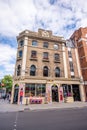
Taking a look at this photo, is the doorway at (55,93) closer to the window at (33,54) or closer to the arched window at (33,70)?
the arched window at (33,70)

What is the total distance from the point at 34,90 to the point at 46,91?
242cm

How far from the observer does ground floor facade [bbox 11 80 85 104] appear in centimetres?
2037

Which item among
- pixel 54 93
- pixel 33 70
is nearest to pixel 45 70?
pixel 33 70

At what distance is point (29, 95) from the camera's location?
2053cm

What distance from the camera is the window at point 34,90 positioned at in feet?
67.9

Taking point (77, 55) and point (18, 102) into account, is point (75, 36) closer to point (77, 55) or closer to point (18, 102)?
point (77, 55)

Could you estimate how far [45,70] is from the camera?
23141 mm

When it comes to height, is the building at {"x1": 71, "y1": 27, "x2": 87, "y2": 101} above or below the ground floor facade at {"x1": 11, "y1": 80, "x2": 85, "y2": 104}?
above

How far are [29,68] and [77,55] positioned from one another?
1264 cm

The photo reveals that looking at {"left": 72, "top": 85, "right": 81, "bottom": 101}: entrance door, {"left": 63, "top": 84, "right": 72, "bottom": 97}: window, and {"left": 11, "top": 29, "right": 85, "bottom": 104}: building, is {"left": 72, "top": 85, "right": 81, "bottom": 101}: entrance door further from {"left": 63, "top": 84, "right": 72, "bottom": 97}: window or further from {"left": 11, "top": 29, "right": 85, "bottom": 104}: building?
{"left": 63, "top": 84, "right": 72, "bottom": 97}: window

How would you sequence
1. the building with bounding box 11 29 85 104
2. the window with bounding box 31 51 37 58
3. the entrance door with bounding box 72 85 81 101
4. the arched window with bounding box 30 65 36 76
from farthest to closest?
the entrance door with bounding box 72 85 81 101, the window with bounding box 31 51 37 58, the arched window with bounding box 30 65 36 76, the building with bounding box 11 29 85 104

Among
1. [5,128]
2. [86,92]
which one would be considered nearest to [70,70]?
[86,92]

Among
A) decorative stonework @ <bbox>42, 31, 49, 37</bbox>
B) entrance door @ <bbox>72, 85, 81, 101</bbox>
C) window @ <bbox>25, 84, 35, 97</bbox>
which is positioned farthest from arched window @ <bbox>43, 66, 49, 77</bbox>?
decorative stonework @ <bbox>42, 31, 49, 37</bbox>

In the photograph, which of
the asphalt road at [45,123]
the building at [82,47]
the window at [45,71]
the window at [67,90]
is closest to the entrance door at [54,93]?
the window at [67,90]
